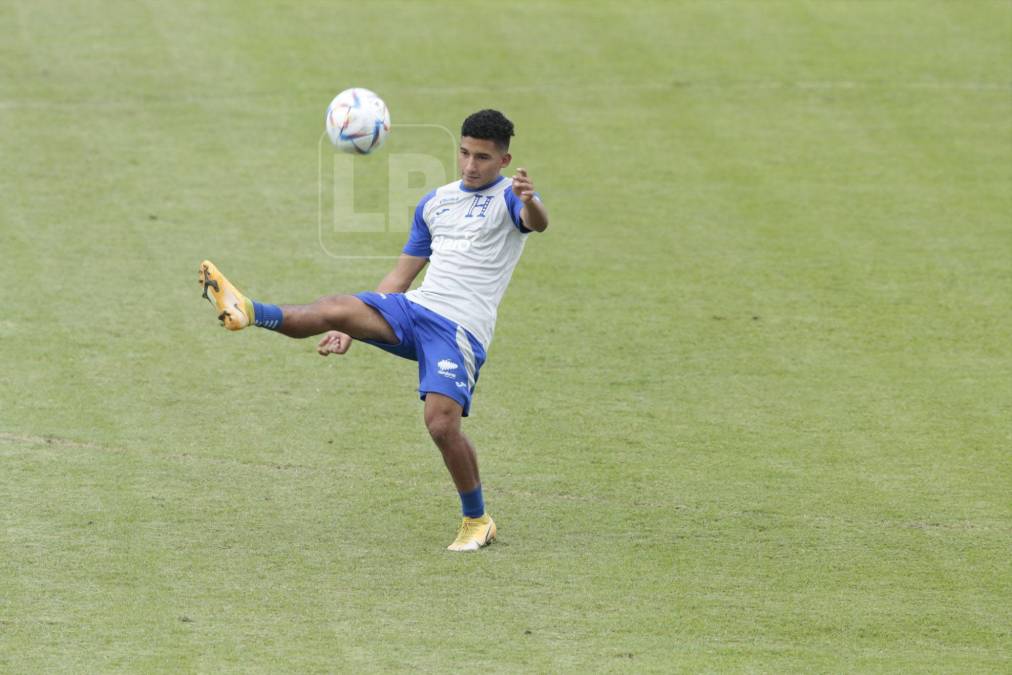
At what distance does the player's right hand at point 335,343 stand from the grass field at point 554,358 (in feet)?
3.29

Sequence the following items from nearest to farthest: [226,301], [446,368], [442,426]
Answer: [226,301] → [442,426] → [446,368]

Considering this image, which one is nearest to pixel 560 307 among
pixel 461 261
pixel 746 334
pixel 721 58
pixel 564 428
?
pixel 746 334

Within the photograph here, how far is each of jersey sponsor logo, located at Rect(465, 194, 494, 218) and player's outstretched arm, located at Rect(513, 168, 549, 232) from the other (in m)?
0.33

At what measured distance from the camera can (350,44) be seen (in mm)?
20500

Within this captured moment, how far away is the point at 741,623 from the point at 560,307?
6.16 metres

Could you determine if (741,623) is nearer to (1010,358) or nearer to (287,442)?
(287,442)

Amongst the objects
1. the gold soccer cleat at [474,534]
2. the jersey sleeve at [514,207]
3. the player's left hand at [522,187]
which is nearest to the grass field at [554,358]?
the gold soccer cleat at [474,534]

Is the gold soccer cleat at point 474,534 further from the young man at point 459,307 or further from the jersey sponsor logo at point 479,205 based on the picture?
the jersey sponsor logo at point 479,205

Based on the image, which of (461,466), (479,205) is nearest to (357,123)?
(479,205)

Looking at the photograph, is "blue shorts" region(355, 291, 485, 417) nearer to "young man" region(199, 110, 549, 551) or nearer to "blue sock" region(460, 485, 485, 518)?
"young man" region(199, 110, 549, 551)

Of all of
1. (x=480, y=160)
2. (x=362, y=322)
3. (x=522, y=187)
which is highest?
(x=522, y=187)

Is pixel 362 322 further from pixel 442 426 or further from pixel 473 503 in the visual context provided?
pixel 473 503

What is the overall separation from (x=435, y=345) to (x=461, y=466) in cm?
68

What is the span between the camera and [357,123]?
10.3m
